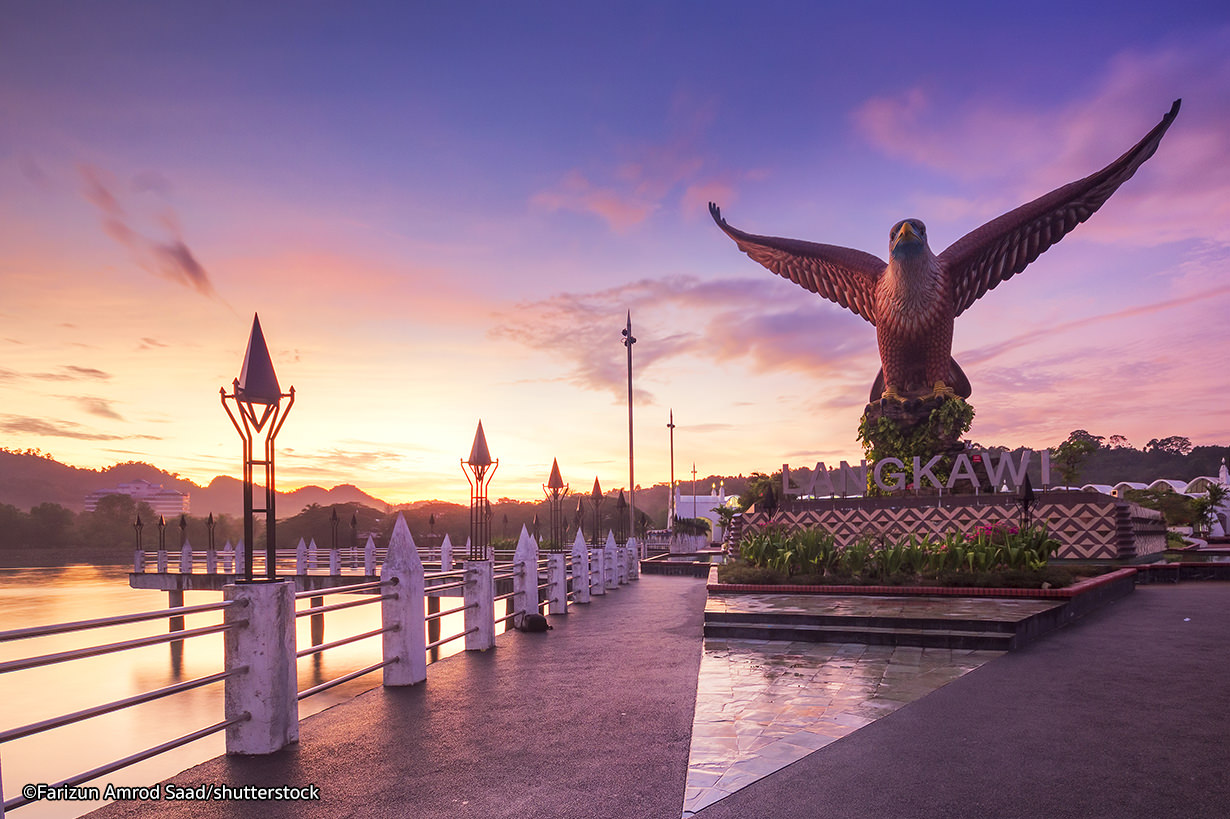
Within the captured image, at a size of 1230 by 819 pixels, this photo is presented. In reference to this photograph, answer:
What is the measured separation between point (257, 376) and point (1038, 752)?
6.51 meters

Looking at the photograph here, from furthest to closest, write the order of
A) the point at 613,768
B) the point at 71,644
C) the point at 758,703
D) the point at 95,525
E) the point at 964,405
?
the point at 95,525 < the point at 71,644 < the point at 964,405 < the point at 758,703 < the point at 613,768

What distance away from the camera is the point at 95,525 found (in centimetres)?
9000

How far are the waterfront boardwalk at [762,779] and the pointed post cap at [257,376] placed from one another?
8.82 ft

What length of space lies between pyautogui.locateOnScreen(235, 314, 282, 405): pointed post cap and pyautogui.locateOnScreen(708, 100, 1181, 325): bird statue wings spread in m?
24.2

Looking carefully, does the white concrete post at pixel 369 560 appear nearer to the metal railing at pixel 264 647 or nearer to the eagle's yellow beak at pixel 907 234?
the metal railing at pixel 264 647

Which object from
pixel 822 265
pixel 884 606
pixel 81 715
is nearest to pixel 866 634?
pixel 884 606

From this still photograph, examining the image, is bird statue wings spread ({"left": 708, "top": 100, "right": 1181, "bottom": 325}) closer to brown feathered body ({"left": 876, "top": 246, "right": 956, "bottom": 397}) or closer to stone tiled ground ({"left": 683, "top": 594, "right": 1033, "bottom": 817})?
brown feathered body ({"left": 876, "top": 246, "right": 956, "bottom": 397})

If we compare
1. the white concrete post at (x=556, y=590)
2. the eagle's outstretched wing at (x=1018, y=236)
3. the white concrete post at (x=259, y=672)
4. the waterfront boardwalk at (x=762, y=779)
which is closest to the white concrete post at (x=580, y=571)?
the white concrete post at (x=556, y=590)

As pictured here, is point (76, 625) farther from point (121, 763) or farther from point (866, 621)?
point (866, 621)

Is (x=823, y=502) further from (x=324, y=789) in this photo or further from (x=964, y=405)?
(x=324, y=789)

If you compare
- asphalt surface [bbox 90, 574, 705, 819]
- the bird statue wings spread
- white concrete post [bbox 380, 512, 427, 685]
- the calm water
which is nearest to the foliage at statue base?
the bird statue wings spread

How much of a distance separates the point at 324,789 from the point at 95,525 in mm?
103643

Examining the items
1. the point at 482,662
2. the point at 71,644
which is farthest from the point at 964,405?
the point at 71,644

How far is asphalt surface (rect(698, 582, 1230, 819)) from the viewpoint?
4.53 m
